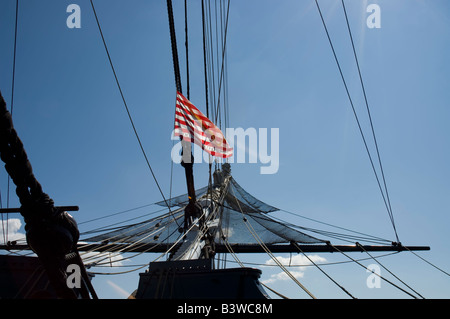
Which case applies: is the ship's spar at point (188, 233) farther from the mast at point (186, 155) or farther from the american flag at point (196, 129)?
the american flag at point (196, 129)

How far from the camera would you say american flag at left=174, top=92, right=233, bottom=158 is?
196 inches

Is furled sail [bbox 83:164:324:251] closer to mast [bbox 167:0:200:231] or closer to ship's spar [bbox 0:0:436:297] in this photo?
ship's spar [bbox 0:0:436:297]

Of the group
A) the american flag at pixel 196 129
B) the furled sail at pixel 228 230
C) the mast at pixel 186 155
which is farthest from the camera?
the furled sail at pixel 228 230

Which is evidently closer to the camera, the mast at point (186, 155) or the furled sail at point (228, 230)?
the mast at point (186, 155)

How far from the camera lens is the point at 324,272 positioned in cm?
458

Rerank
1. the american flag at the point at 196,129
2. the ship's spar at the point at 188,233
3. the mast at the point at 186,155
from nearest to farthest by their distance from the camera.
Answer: the ship's spar at the point at 188,233 → the mast at the point at 186,155 → the american flag at the point at 196,129

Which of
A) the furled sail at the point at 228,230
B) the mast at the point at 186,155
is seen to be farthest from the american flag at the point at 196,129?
the furled sail at the point at 228,230

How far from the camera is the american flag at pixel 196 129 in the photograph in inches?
196

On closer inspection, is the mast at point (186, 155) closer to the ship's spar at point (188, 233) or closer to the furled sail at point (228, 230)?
the ship's spar at point (188, 233)

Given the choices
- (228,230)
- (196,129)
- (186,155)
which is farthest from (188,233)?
(228,230)

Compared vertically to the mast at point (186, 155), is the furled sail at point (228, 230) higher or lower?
lower

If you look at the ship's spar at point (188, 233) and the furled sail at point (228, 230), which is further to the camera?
the furled sail at point (228, 230)
